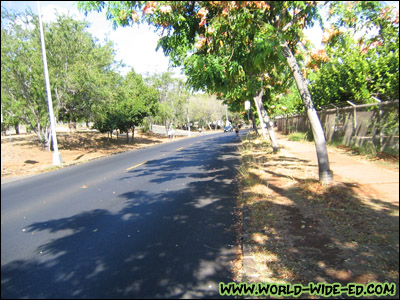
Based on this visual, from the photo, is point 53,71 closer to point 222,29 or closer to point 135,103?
point 135,103

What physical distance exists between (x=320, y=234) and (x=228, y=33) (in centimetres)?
413

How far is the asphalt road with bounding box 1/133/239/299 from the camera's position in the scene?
3.14 metres

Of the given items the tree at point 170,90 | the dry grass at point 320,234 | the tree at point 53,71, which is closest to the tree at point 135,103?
the tree at point 53,71

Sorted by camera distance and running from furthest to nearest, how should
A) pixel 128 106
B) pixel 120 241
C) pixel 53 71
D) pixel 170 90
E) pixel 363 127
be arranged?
pixel 170 90 → pixel 128 106 → pixel 53 71 → pixel 363 127 → pixel 120 241

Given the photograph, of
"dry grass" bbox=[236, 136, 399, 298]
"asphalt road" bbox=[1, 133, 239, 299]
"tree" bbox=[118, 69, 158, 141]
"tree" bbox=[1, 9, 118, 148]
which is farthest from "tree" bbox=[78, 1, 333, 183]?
"tree" bbox=[118, 69, 158, 141]

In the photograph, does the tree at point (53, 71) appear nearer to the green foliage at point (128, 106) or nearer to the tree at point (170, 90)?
the green foliage at point (128, 106)

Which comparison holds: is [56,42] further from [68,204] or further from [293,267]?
[293,267]

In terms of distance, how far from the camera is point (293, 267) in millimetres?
3244

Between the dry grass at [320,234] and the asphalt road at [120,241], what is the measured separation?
499mm

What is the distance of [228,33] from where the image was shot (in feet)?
19.4

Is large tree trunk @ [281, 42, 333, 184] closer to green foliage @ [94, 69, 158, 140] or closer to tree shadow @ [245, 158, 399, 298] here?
tree shadow @ [245, 158, 399, 298]

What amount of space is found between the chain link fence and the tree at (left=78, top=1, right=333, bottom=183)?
1.41 meters

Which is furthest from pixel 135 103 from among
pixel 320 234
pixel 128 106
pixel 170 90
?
pixel 320 234

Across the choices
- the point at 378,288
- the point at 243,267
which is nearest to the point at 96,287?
the point at 243,267
